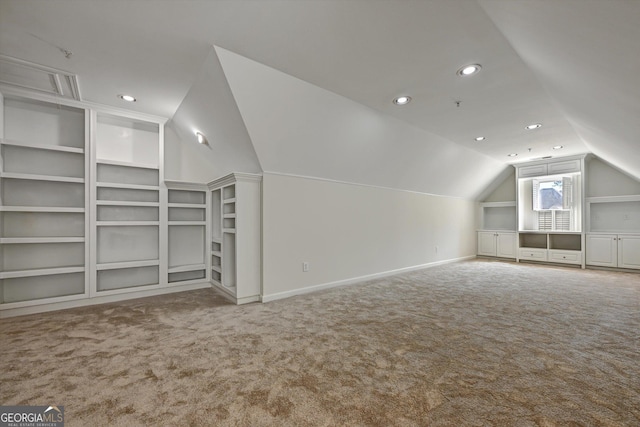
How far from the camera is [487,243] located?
7625 mm

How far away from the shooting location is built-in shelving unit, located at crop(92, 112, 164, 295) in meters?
3.75

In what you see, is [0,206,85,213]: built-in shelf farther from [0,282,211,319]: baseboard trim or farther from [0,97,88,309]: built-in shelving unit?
[0,282,211,319]: baseboard trim

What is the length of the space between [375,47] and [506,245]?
7.01m

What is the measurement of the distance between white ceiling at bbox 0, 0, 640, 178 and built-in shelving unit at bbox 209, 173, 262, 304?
135 cm

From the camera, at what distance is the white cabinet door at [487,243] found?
24.6ft

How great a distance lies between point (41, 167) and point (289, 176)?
10.4 ft

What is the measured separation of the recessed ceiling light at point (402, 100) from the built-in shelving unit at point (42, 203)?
414cm

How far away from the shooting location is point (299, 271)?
401 centimetres

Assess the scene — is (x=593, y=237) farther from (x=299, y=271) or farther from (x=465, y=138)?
(x=299, y=271)

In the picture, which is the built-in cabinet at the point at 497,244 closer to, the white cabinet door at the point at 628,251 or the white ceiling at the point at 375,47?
the white cabinet door at the point at 628,251

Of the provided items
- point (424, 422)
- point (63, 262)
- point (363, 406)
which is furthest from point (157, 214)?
point (424, 422)

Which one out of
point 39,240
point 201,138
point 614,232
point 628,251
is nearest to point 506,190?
point 614,232

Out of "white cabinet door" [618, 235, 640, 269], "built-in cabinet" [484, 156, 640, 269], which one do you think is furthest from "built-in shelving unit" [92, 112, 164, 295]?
"white cabinet door" [618, 235, 640, 269]

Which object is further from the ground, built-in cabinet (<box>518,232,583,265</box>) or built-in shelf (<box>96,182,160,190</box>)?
built-in shelf (<box>96,182,160,190</box>)
